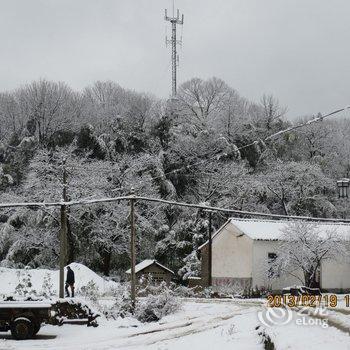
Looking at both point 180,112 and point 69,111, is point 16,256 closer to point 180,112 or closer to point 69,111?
point 69,111

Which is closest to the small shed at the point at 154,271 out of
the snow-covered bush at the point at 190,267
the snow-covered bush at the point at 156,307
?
the snow-covered bush at the point at 190,267

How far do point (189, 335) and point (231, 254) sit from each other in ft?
87.9

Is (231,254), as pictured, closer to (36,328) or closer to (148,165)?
(148,165)

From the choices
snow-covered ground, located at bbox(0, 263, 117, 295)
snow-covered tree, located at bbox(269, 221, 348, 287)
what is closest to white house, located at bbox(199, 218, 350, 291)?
snow-covered tree, located at bbox(269, 221, 348, 287)

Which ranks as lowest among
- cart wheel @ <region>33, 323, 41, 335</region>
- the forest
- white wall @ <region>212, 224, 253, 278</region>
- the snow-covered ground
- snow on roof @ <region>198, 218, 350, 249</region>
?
cart wheel @ <region>33, 323, 41, 335</region>

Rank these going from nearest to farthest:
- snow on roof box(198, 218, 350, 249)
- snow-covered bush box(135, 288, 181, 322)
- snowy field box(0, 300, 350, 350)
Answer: snowy field box(0, 300, 350, 350)
snow-covered bush box(135, 288, 181, 322)
snow on roof box(198, 218, 350, 249)

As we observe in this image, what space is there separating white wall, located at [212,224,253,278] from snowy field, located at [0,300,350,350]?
16.8 meters

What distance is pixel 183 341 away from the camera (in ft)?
58.7

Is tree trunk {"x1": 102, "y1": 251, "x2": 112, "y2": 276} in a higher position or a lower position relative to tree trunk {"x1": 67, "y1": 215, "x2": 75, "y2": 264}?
lower

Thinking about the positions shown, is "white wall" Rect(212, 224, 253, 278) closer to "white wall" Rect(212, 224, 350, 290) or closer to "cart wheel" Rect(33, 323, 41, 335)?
"white wall" Rect(212, 224, 350, 290)

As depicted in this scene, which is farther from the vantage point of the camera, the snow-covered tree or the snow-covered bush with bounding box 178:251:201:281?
the snow-covered bush with bounding box 178:251:201:281

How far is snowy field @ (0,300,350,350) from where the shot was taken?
13404 mm

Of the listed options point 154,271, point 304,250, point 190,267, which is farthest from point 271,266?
point 190,267

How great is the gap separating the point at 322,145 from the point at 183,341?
188 feet
